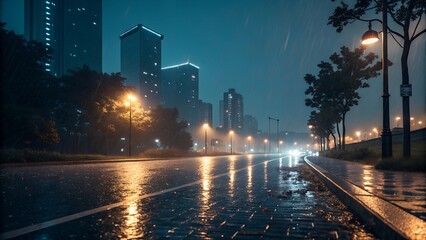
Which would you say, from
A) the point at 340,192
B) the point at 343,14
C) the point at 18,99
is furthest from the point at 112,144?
the point at 340,192

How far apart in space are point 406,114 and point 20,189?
1497 centimetres

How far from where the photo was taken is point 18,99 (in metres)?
41.8

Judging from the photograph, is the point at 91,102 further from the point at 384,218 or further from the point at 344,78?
the point at 384,218

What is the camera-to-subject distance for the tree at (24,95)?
1363 inches

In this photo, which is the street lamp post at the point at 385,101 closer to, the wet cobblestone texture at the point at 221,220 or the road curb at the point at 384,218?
the wet cobblestone texture at the point at 221,220

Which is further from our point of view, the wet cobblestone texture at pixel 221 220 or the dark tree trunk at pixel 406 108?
the dark tree trunk at pixel 406 108

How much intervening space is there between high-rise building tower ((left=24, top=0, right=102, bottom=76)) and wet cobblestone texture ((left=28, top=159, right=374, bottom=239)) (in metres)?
152

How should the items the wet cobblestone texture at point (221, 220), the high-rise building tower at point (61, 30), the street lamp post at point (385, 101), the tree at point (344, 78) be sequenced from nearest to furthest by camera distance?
the wet cobblestone texture at point (221, 220)
the street lamp post at point (385, 101)
the tree at point (344, 78)
the high-rise building tower at point (61, 30)

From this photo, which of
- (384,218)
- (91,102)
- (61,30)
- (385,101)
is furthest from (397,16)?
(61,30)

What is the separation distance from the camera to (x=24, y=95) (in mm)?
42938

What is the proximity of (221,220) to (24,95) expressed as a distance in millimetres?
43443

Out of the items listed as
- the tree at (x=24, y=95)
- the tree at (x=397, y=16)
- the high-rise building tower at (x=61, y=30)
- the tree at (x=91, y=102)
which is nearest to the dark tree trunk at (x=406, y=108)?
the tree at (x=397, y=16)

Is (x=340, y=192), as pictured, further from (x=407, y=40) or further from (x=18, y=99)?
(x=18, y=99)

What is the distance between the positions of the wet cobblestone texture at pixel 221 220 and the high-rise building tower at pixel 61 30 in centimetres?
15235
